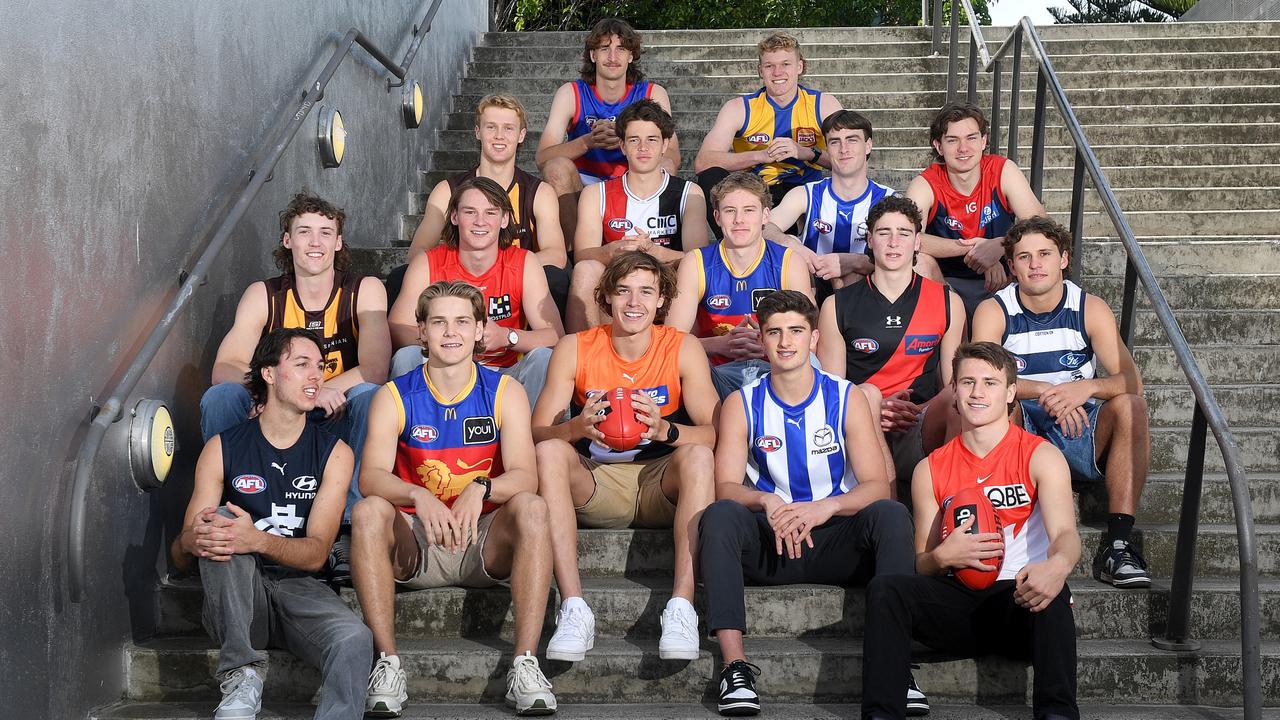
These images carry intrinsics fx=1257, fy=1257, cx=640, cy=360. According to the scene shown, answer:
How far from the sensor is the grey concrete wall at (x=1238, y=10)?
9899 mm

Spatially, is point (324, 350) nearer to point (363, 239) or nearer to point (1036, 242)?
point (363, 239)

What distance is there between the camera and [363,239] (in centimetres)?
615

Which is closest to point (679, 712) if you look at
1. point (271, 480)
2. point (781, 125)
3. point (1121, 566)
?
point (271, 480)

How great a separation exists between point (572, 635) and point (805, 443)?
3.14 feet

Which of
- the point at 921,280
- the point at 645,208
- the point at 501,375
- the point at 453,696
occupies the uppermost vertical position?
the point at 645,208

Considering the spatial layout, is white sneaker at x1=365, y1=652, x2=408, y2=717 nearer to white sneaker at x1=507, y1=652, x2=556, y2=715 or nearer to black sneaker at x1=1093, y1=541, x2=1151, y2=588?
white sneaker at x1=507, y1=652, x2=556, y2=715

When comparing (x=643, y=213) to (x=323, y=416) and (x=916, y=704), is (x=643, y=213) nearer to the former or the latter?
(x=323, y=416)

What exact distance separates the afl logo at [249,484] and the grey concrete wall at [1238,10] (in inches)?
353

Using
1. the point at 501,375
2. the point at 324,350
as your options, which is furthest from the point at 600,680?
the point at 324,350

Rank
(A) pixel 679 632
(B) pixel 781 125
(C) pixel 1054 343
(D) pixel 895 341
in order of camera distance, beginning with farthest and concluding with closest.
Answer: (B) pixel 781 125, (D) pixel 895 341, (C) pixel 1054 343, (A) pixel 679 632

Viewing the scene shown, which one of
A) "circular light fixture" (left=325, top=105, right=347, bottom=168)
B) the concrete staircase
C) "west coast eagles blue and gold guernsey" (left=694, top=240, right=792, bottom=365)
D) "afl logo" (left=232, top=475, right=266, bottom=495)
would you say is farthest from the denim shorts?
"circular light fixture" (left=325, top=105, right=347, bottom=168)

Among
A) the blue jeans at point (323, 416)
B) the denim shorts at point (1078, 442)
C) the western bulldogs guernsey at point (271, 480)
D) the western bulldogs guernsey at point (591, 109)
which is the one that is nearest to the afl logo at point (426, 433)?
the blue jeans at point (323, 416)

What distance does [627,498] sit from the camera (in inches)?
163

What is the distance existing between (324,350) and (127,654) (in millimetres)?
1214
